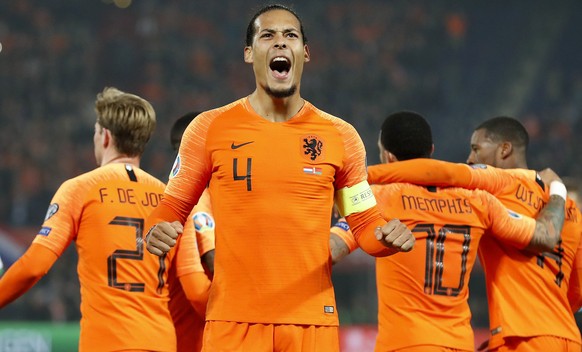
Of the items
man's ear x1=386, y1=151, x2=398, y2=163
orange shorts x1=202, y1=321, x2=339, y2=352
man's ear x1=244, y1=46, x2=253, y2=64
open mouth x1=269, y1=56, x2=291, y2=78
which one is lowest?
orange shorts x1=202, y1=321, x2=339, y2=352

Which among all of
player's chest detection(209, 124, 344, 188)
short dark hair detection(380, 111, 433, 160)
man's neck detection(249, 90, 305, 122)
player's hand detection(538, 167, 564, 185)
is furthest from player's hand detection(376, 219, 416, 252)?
player's hand detection(538, 167, 564, 185)

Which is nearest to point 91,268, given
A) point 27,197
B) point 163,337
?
point 163,337

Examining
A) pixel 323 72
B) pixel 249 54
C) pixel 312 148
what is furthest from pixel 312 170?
pixel 323 72

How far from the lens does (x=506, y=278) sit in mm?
4820

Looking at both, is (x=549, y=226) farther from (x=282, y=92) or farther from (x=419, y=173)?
(x=282, y=92)

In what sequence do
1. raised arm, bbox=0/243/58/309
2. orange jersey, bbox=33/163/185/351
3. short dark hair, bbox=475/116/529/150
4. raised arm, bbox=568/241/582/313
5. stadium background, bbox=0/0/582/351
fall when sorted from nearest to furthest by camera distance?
raised arm, bbox=0/243/58/309 < orange jersey, bbox=33/163/185/351 < raised arm, bbox=568/241/582/313 < short dark hair, bbox=475/116/529/150 < stadium background, bbox=0/0/582/351

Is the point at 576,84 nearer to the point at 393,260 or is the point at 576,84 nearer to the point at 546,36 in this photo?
the point at 546,36

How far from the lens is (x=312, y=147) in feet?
11.1

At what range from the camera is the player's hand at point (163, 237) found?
3104 millimetres

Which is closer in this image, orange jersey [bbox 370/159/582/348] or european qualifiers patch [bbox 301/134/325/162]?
european qualifiers patch [bbox 301/134/325/162]

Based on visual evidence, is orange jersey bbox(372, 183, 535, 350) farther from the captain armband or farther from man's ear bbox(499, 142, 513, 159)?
the captain armband

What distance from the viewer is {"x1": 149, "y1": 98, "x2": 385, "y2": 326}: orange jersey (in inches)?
128

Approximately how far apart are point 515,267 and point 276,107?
2.05 m

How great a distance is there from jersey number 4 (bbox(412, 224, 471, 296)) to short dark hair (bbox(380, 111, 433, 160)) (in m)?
0.49
